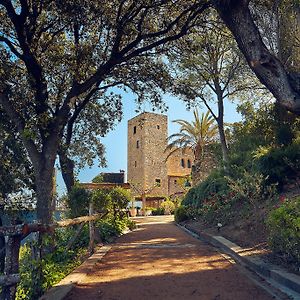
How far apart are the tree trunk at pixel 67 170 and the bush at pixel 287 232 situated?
8.63 m

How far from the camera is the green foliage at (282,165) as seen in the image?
37.1 ft

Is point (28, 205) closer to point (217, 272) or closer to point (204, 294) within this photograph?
point (217, 272)

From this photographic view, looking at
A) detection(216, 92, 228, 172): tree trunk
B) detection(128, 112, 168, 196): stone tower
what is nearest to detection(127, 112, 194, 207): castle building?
detection(128, 112, 168, 196): stone tower

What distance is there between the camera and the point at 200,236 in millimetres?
12406

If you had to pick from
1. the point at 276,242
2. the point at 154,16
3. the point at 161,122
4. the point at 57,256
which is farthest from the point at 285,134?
the point at 161,122

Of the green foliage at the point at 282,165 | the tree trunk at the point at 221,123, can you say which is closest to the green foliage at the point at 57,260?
the green foliage at the point at 282,165

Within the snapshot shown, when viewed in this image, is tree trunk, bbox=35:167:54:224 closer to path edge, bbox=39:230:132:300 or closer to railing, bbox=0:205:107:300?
path edge, bbox=39:230:132:300

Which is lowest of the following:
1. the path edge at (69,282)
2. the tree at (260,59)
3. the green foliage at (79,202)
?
the path edge at (69,282)

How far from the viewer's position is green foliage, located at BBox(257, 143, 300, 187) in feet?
37.1

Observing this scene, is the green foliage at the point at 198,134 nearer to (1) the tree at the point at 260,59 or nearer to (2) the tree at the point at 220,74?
(2) the tree at the point at 220,74

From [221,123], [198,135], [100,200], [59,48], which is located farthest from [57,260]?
[198,135]

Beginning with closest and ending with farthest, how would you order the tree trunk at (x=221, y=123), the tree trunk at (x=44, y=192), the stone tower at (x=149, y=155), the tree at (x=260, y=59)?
the tree at (x=260, y=59) < the tree trunk at (x=44, y=192) < the tree trunk at (x=221, y=123) < the stone tower at (x=149, y=155)

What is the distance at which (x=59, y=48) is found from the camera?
11.2 meters

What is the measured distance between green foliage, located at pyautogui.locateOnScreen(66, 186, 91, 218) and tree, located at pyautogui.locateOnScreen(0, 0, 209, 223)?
86.9 inches
